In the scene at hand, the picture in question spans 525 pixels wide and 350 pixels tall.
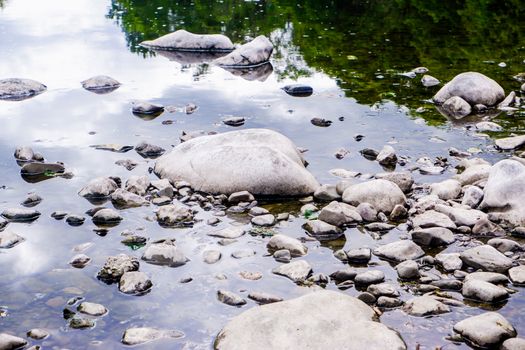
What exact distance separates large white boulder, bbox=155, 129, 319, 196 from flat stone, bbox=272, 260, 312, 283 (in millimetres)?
1947

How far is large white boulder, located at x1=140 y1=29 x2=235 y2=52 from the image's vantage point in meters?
17.5

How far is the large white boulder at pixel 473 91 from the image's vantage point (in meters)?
12.2

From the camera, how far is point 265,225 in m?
7.81

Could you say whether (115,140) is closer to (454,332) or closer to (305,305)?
(305,305)

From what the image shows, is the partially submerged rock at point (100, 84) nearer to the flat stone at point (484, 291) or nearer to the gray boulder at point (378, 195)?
the gray boulder at point (378, 195)

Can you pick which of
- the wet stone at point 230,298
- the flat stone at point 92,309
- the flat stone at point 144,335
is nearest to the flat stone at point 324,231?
the wet stone at point 230,298

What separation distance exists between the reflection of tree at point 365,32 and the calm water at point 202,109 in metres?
0.07

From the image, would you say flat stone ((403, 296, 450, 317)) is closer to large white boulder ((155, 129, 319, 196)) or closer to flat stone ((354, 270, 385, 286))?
flat stone ((354, 270, 385, 286))

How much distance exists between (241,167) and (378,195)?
1.84 meters

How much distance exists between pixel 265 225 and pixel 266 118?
453 cm

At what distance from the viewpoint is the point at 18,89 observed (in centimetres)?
1357

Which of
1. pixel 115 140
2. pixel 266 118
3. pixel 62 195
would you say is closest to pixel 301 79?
pixel 266 118

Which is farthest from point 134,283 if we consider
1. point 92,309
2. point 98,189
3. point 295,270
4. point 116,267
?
point 98,189

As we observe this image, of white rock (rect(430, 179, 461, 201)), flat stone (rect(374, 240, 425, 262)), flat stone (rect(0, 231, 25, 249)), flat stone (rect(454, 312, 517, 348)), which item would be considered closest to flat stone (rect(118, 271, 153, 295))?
flat stone (rect(0, 231, 25, 249))
